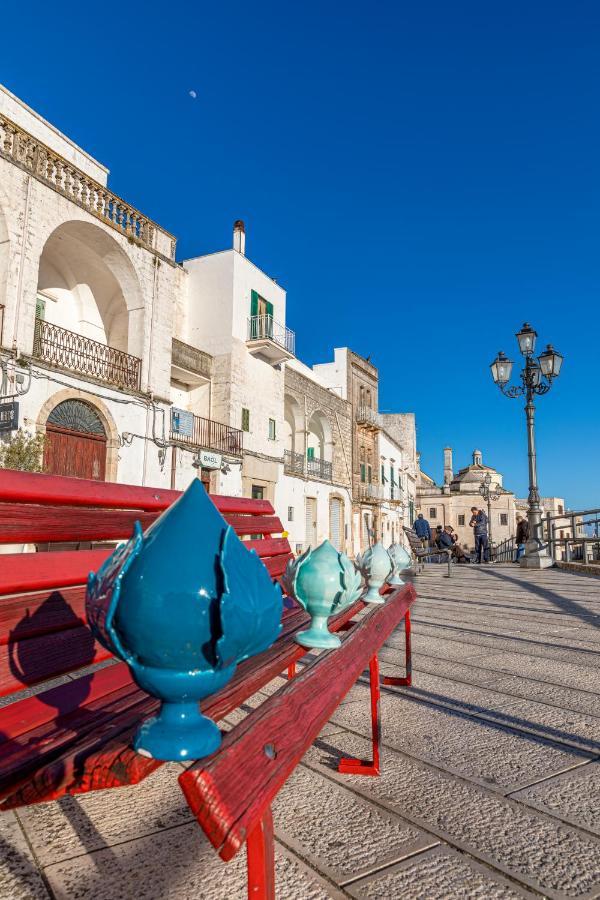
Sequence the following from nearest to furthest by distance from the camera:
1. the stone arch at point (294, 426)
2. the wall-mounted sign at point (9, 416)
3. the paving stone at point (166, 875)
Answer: the paving stone at point (166, 875) < the wall-mounted sign at point (9, 416) < the stone arch at point (294, 426)

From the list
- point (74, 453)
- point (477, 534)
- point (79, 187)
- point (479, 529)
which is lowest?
point (477, 534)

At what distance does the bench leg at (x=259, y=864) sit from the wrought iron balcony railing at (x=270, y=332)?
19534 millimetres

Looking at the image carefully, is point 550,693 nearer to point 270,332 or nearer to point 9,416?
point 9,416

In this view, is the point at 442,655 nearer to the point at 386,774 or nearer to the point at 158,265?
the point at 386,774

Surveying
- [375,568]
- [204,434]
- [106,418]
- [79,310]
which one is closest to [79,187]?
[79,310]

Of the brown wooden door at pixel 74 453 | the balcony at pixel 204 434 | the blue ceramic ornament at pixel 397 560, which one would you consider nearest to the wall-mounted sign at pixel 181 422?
the balcony at pixel 204 434

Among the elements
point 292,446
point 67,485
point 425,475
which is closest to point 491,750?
point 67,485

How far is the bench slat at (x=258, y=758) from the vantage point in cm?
68

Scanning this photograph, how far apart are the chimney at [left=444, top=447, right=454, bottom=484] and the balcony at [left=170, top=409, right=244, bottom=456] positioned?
41.7 m

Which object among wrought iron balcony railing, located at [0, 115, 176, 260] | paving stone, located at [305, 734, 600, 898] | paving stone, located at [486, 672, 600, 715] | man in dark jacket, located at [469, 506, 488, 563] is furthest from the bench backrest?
man in dark jacket, located at [469, 506, 488, 563]

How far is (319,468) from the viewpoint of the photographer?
2591 cm

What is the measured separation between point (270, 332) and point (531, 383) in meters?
11.3

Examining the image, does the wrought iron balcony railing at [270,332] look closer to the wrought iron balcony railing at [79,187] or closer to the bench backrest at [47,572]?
the wrought iron balcony railing at [79,187]

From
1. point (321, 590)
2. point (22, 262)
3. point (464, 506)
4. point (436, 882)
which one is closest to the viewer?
point (436, 882)
